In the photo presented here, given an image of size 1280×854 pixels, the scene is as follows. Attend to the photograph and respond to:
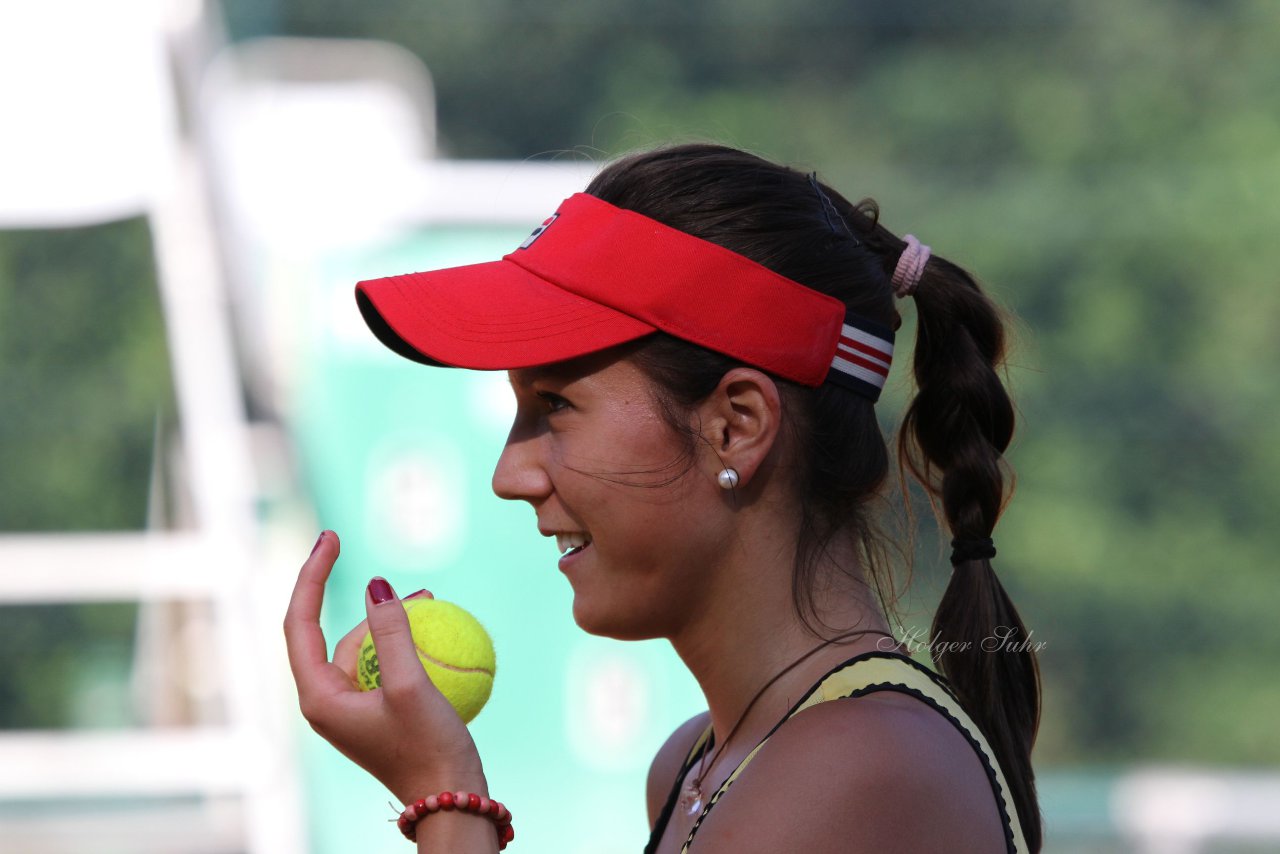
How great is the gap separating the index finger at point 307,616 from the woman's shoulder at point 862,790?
478 millimetres

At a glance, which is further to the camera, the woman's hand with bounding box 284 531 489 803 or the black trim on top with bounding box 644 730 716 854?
the black trim on top with bounding box 644 730 716 854

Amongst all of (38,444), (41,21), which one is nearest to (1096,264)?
(38,444)

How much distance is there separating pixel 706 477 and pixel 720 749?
34 cm

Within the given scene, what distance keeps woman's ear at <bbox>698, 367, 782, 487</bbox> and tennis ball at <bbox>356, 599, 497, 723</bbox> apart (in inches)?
17.0

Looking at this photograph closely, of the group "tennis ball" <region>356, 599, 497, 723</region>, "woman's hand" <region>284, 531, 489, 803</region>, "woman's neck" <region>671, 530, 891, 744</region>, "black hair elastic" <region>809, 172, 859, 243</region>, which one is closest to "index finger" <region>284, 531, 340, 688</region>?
"woman's hand" <region>284, 531, 489, 803</region>

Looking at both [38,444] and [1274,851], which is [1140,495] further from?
[38,444]

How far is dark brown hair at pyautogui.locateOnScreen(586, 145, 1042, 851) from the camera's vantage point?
1.78 meters

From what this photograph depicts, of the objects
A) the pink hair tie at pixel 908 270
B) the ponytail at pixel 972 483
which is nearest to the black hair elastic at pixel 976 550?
the ponytail at pixel 972 483

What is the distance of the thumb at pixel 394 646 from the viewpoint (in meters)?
1.64

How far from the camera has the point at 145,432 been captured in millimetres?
12406

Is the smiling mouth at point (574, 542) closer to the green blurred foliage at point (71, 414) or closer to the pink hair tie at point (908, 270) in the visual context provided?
the pink hair tie at point (908, 270)

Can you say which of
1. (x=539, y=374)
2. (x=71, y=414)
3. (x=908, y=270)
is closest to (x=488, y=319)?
(x=539, y=374)

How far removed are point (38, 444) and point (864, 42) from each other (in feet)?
26.5

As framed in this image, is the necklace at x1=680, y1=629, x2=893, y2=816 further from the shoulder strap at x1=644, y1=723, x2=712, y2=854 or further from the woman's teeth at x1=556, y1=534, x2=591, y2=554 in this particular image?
the woman's teeth at x1=556, y1=534, x2=591, y2=554
